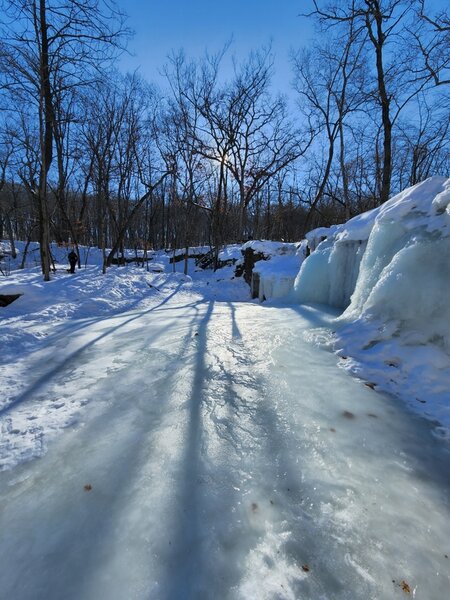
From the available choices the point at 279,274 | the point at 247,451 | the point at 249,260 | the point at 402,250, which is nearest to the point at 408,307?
the point at 402,250

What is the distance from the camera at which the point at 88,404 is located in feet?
8.54

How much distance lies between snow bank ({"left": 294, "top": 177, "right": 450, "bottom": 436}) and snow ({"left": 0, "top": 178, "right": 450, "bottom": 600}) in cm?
2

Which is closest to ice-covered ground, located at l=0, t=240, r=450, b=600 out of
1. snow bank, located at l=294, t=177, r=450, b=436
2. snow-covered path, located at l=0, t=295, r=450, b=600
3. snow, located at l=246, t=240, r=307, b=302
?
snow-covered path, located at l=0, t=295, r=450, b=600

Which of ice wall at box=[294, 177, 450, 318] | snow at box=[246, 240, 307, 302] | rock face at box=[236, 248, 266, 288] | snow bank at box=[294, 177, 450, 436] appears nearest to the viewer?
snow bank at box=[294, 177, 450, 436]

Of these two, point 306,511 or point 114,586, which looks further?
point 306,511

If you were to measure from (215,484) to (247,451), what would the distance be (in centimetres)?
35

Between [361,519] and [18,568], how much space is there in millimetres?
1552

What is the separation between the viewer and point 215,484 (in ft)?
5.69

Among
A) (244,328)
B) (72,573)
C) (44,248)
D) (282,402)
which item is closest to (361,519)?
(282,402)

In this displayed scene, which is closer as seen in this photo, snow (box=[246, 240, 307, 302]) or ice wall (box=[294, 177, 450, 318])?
ice wall (box=[294, 177, 450, 318])

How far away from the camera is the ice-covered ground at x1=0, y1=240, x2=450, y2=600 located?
126cm

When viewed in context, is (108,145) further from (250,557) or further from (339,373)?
(250,557)

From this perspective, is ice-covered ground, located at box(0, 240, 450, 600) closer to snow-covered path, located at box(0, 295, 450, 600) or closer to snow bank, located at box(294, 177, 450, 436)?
snow-covered path, located at box(0, 295, 450, 600)

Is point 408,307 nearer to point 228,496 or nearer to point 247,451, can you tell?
point 247,451
